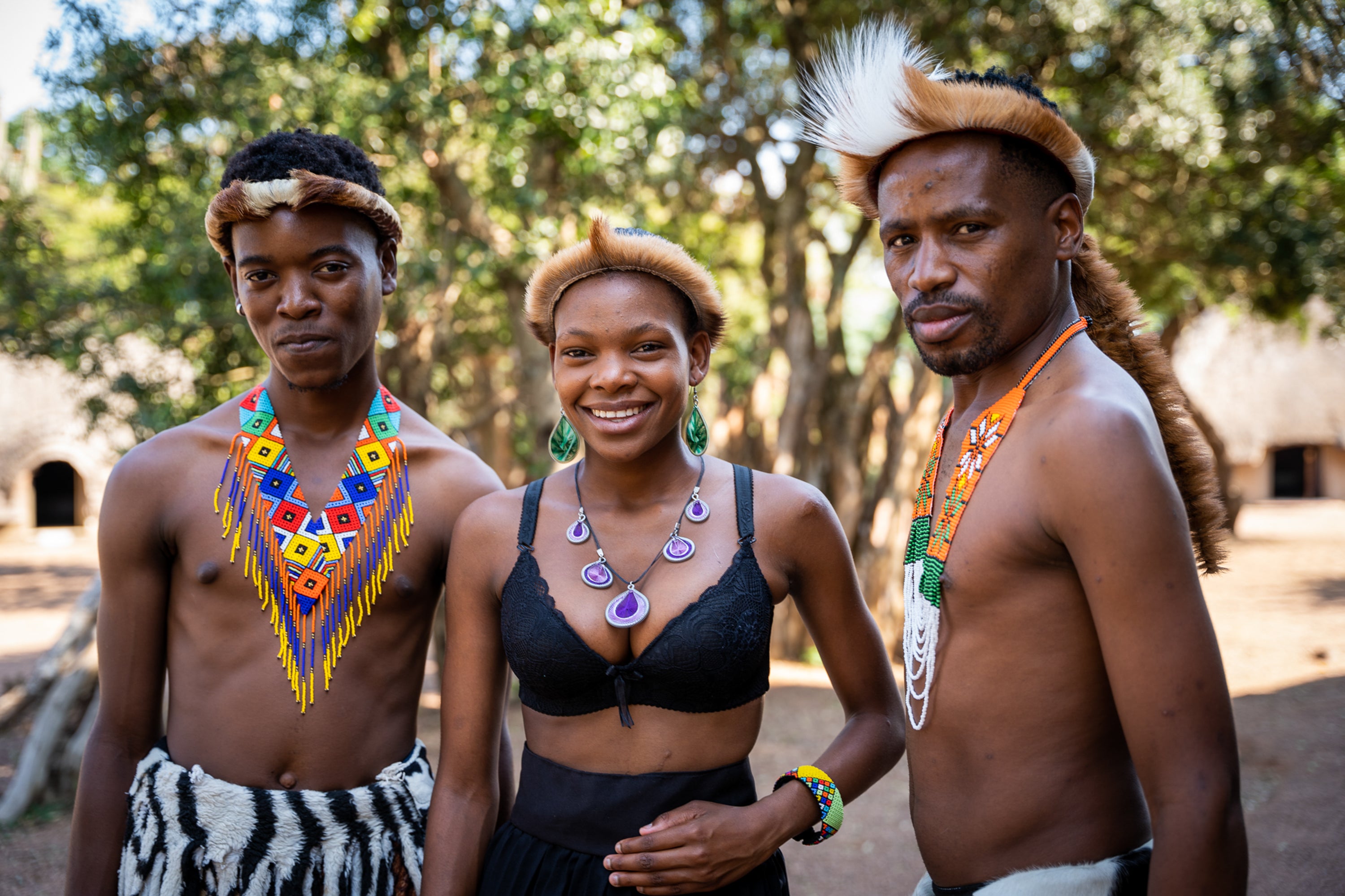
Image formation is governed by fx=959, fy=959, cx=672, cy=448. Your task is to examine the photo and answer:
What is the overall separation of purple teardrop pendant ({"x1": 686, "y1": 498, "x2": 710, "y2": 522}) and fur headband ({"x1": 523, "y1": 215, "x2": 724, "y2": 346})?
0.44m

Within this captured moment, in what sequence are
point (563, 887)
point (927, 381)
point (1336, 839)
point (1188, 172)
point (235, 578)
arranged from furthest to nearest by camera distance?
point (927, 381) → point (1188, 172) → point (1336, 839) → point (235, 578) → point (563, 887)

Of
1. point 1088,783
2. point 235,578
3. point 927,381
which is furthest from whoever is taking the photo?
point 927,381

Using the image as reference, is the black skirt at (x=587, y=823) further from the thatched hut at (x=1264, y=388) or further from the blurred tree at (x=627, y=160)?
the thatched hut at (x=1264, y=388)

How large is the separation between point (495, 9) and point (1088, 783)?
19.7 feet

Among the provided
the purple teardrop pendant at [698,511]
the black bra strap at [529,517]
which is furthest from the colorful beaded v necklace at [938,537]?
the black bra strap at [529,517]

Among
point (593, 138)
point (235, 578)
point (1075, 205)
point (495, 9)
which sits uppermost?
point (495, 9)

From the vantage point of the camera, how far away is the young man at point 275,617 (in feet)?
7.18

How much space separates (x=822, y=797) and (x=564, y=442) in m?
1.03

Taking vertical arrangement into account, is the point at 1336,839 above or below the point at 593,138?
below

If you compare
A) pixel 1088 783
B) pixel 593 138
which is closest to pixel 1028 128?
pixel 1088 783

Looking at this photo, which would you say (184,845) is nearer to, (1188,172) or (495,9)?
(495,9)

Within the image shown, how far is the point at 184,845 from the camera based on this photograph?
215cm

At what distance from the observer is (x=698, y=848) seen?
74.4 inches

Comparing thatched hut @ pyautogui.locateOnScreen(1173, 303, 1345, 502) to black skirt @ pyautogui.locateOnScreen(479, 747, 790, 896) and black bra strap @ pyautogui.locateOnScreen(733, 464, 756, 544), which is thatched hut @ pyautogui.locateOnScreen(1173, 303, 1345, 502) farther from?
black skirt @ pyautogui.locateOnScreen(479, 747, 790, 896)
